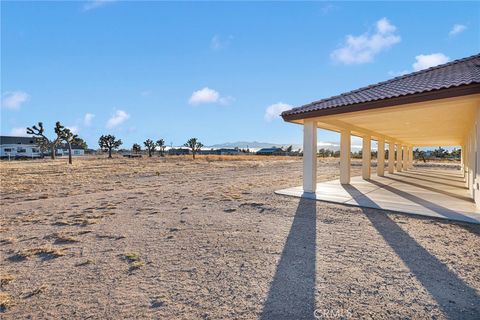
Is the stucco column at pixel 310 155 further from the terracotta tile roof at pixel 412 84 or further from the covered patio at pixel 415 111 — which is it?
the terracotta tile roof at pixel 412 84

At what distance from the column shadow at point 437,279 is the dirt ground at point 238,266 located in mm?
14

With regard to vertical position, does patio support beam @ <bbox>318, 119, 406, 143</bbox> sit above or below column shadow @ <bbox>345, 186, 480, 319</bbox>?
above

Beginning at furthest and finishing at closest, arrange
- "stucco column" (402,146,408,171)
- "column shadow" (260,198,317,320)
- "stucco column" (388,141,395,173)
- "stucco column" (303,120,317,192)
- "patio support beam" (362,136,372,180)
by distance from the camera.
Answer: "stucco column" (402,146,408,171) → "stucco column" (388,141,395,173) → "patio support beam" (362,136,372,180) → "stucco column" (303,120,317,192) → "column shadow" (260,198,317,320)

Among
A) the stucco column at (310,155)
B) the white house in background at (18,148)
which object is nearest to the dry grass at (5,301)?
the stucco column at (310,155)

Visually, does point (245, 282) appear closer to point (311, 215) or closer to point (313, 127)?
point (311, 215)

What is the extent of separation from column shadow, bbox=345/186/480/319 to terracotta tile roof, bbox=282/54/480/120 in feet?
11.6

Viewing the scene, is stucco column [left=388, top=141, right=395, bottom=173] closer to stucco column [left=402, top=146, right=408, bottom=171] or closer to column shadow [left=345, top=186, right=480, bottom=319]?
stucco column [left=402, top=146, right=408, bottom=171]

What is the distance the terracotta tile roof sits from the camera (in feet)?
19.2

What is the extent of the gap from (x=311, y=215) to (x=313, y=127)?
3700mm

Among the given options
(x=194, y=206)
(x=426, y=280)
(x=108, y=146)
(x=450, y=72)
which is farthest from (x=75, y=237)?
(x=108, y=146)

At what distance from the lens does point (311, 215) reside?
19.4ft

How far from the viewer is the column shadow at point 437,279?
2.42 meters

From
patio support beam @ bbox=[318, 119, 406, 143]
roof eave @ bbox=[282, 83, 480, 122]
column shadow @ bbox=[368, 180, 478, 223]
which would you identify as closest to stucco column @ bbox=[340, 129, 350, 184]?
patio support beam @ bbox=[318, 119, 406, 143]

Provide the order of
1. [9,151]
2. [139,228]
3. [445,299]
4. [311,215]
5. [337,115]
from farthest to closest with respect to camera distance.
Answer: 1. [9,151]
2. [337,115]
3. [311,215]
4. [139,228]
5. [445,299]
